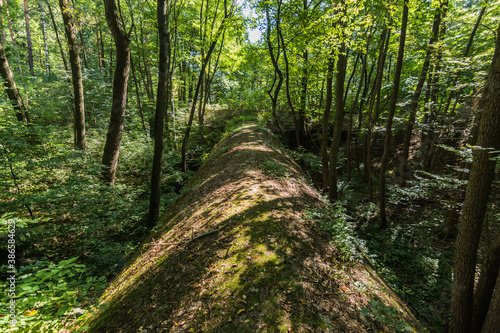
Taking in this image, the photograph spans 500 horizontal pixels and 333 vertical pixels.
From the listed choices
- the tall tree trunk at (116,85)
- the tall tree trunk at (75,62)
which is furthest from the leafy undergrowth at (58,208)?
the tall tree trunk at (75,62)

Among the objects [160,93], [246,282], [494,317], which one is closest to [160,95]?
[160,93]

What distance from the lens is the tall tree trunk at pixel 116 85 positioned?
215 inches

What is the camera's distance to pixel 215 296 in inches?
86.7

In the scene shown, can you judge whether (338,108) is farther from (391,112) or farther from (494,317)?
(494,317)

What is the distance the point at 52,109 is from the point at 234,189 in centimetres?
1763

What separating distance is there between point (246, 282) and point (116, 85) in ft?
21.8

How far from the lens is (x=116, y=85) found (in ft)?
19.9

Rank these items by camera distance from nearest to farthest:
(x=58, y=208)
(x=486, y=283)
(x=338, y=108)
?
(x=486, y=283), (x=58, y=208), (x=338, y=108)

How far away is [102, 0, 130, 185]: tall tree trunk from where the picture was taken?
17.9ft

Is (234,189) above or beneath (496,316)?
above

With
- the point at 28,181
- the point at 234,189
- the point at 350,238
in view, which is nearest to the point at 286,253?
the point at 350,238

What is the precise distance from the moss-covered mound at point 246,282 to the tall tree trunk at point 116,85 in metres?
3.95

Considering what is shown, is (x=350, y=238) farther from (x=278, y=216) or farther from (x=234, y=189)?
(x=234, y=189)

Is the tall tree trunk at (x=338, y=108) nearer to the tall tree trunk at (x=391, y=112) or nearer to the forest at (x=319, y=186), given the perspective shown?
the forest at (x=319, y=186)
